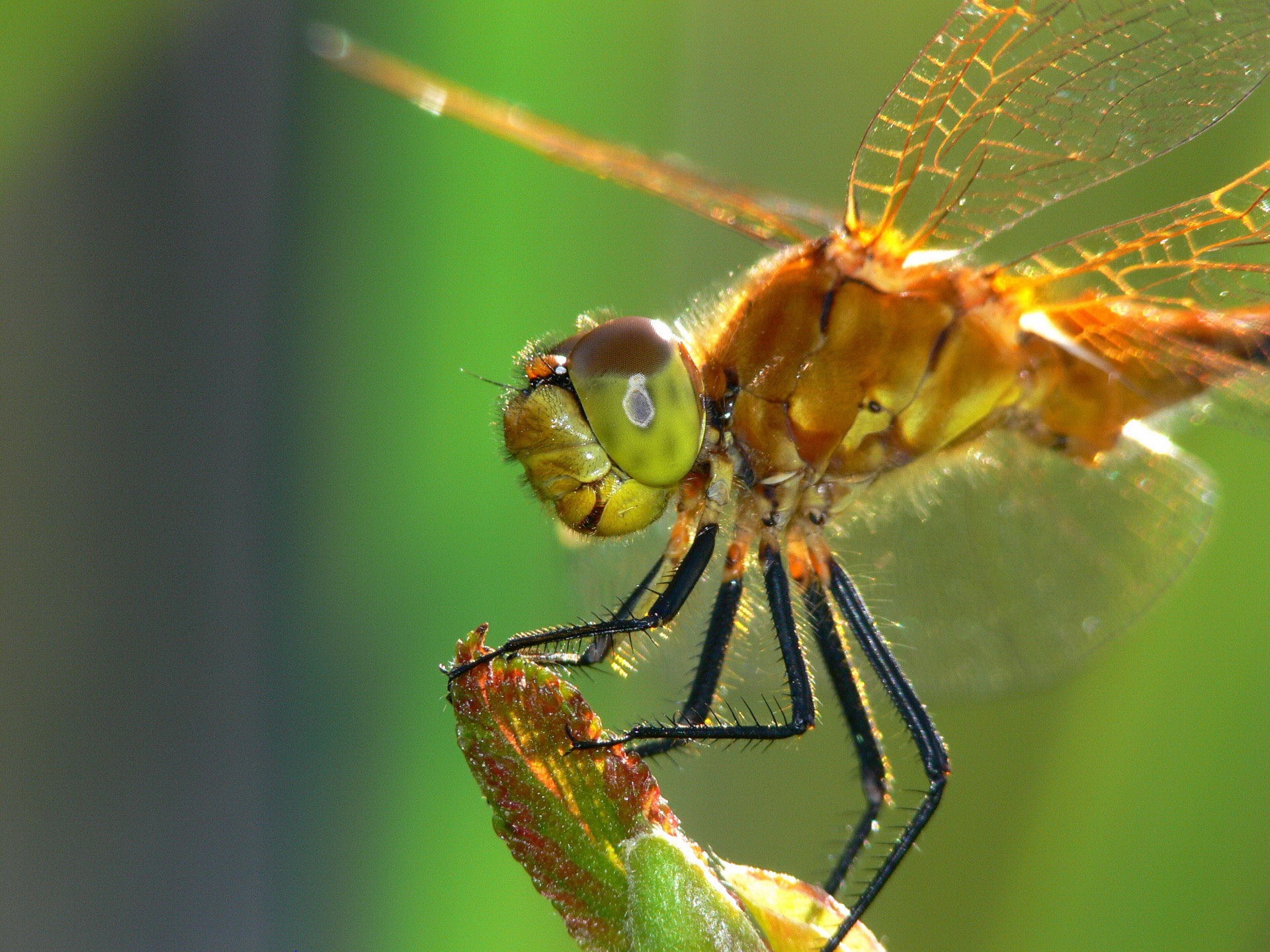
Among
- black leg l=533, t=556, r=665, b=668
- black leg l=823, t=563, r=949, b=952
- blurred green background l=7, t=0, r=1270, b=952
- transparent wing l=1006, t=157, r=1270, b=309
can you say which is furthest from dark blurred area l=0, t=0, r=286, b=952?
transparent wing l=1006, t=157, r=1270, b=309

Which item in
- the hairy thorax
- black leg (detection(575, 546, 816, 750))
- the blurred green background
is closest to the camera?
black leg (detection(575, 546, 816, 750))

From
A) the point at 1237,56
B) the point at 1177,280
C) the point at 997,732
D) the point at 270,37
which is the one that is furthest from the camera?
the point at 270,37

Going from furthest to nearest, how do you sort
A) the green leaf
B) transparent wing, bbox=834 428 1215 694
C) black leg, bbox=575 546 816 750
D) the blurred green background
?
1. the blurred green background
2. transparent wing, bbox=834 428 1215 694
3. black leg, bbox=575 546 816 750
4. the green leaf

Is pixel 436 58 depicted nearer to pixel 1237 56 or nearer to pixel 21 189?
pixel 21 189

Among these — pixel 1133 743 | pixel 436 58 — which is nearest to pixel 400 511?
pixel 436 58

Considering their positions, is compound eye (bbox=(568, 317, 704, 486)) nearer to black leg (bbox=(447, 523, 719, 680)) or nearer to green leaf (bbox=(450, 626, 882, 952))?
black leg (bbox=(447, 523, 719, 680))

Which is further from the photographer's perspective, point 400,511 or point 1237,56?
point 400,511
